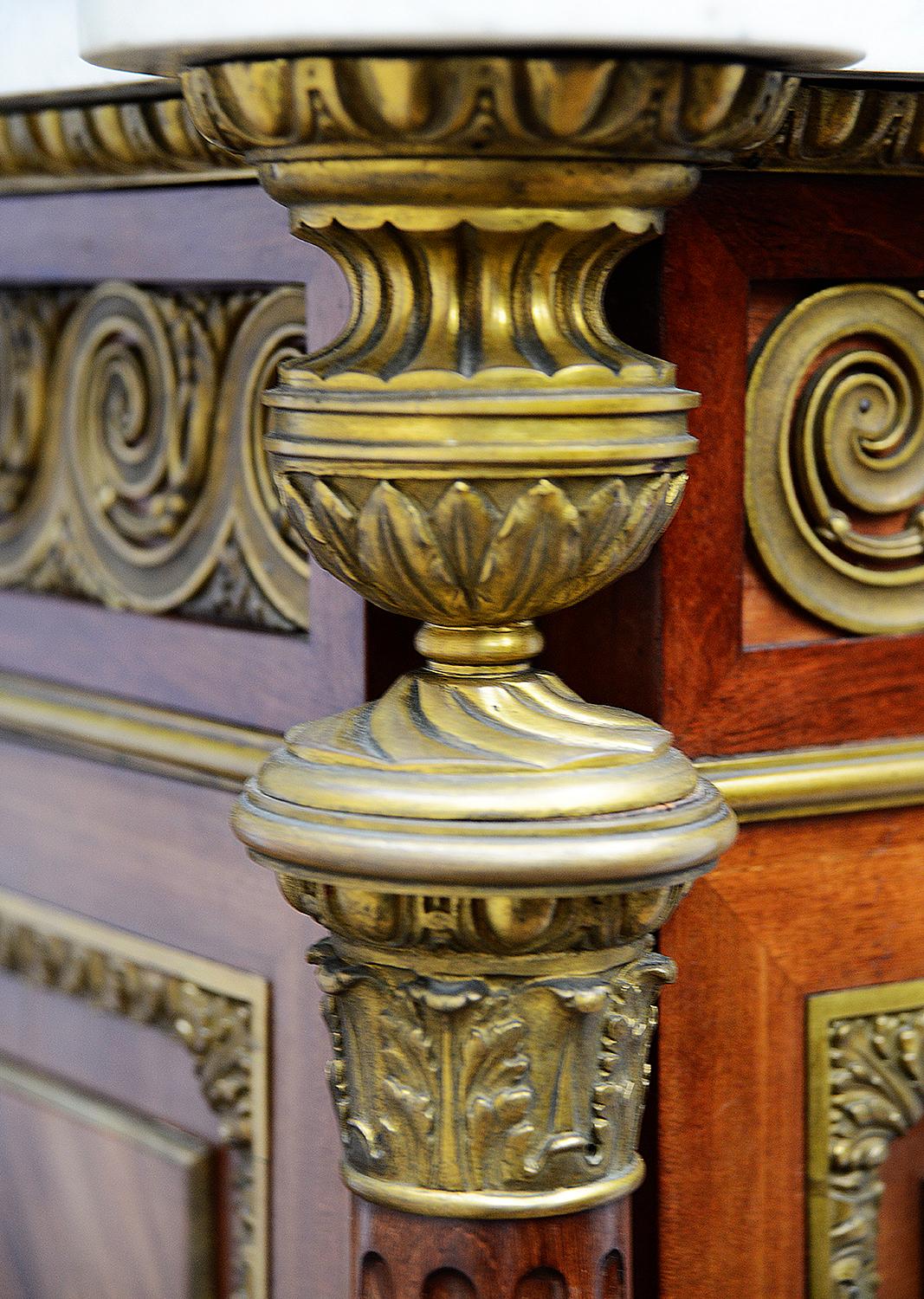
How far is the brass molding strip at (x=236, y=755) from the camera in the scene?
572mm

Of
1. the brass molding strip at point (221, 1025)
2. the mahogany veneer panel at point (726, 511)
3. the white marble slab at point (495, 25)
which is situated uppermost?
the white marble slab at point (495, 25)

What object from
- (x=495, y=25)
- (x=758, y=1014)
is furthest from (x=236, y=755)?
(x=495, y=25)

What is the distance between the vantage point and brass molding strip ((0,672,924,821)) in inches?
22.5

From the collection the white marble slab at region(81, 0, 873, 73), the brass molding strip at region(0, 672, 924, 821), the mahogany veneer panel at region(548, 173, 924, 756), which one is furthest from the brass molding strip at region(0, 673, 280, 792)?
the white marble slab at region(81, 0, 873, 73)

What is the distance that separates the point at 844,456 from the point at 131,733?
0.94 feet

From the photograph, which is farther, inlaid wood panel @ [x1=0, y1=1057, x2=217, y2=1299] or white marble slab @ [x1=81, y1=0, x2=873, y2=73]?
inlaid wood panel @ [x1=0, y1=1057, x2=217, y2=1299]

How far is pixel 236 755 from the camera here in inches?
25.9

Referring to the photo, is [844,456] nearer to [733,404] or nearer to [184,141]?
[733,404]

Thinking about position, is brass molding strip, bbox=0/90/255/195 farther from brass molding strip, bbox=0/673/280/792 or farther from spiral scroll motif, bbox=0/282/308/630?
brass molding strip, bbox=0/673/280/792

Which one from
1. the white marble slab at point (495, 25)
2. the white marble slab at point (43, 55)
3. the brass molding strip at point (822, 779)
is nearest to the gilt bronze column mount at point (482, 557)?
the white marble slab at point (495, 25)

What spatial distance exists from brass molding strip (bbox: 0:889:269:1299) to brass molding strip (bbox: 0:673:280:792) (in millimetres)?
70

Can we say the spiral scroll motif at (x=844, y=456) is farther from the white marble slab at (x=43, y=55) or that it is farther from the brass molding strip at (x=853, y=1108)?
the white marble slab at (x=43, y=55)

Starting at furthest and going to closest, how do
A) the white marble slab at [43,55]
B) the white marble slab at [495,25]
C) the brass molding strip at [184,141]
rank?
1. the white marble slab at [43,55]
2. the brass molding strip at [184,141]
3. the white marble slab at [495,25]

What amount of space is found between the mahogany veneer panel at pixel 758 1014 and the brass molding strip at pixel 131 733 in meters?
0.16
